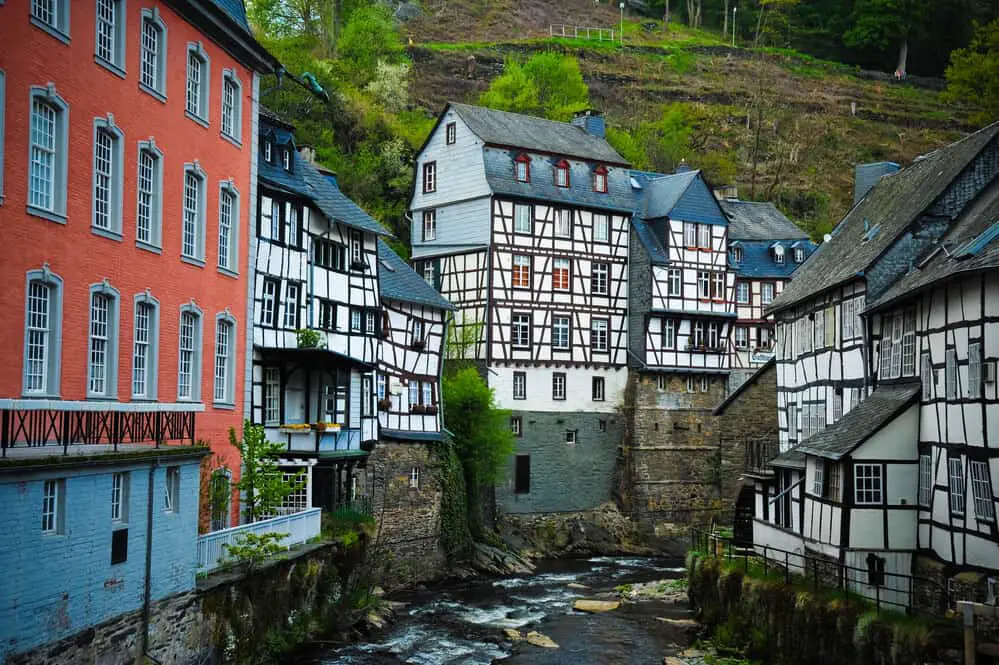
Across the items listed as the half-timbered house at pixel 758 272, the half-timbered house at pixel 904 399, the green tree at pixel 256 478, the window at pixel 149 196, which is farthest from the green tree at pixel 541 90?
the window at pixel 149 196

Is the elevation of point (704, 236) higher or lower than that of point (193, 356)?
higher

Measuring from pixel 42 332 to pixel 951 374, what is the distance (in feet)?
55.2

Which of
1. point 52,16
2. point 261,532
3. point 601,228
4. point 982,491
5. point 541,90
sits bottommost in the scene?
point 261,532

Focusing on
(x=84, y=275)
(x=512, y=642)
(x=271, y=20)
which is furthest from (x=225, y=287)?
(x=271, y=20)

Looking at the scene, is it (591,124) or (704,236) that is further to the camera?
(591,124)

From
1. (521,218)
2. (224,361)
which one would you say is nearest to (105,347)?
(224,361)

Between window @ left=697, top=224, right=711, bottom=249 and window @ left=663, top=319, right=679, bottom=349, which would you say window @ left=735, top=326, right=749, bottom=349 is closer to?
window @ left=697, top=224, right=711, bottom=249

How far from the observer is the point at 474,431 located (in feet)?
142

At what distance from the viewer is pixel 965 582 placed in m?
21.9

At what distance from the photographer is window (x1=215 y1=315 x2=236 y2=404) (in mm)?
25825

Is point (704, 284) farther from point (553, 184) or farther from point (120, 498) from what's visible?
point (120, 498)

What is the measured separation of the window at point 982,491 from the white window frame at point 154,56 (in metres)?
16.7

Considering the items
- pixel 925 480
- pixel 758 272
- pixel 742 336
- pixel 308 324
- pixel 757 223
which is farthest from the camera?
pixel 757 223

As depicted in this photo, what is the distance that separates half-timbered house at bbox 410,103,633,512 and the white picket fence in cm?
2038
